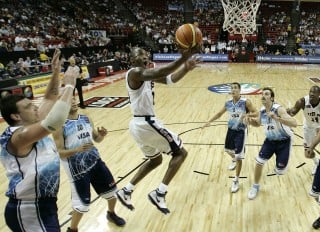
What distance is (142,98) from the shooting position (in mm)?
4137

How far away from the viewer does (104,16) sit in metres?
31.0

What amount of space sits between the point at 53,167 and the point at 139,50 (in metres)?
1.97

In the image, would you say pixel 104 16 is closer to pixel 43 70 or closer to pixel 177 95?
pixel 43 70

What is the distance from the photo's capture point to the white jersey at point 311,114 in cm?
561

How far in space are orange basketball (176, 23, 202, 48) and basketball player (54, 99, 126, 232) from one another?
51.6 inches

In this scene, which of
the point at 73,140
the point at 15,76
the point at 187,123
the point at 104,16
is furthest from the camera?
the point at 104,16

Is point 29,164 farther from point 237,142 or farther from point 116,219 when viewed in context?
point 237,142

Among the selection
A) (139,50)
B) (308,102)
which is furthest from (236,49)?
(139,50)

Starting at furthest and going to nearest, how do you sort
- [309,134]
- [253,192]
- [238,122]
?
[309,134] < [238,122] < [253,192]

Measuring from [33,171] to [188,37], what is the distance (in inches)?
81.2

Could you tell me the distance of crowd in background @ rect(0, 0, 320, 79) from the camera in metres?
19.4

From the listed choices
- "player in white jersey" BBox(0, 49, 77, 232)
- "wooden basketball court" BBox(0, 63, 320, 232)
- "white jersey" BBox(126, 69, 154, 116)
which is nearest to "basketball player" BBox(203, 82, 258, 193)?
"wooden basketball court" BBox(0, 63, 320, 232)

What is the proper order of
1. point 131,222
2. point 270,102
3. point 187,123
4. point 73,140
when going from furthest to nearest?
1. point 187,123
2. point 270,102
3. point 131,222
4. point 73,140

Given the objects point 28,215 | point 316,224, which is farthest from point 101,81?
point 28,215
